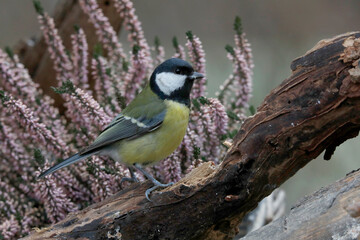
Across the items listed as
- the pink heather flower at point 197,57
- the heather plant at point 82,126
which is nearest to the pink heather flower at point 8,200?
the heather plant at point 82,126

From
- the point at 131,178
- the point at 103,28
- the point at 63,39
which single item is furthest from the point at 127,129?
the point at 63,39

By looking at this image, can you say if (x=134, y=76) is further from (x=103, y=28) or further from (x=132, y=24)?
(x=103, y=28)

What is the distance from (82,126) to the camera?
113 inches

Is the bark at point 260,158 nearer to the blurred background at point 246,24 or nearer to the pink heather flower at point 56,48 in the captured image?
the pink heather flower at point 56,48

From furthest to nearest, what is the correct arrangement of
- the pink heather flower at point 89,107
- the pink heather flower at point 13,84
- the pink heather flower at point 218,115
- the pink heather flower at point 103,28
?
the pink heather flower at point 103,28, the pink heather flower at point 13,84, the pink heather flower at point 89,107, the pink heather flower at point 218,115

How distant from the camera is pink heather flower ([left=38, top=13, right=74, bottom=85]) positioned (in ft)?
10.7

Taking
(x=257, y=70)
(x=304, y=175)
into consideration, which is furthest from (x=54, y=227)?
(x=257, y=70)

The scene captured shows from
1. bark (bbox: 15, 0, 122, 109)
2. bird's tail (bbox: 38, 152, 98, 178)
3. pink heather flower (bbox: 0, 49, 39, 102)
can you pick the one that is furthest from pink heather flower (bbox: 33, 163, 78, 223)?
bark (bbox: 15, 0, 122, 109)

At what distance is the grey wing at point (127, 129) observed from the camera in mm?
2348

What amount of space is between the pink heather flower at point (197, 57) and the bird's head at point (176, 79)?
27 cm

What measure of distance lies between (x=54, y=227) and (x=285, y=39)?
4840mm

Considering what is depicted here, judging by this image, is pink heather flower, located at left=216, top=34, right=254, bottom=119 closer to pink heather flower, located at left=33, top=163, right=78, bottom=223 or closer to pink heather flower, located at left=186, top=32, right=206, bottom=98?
pink heather flower, located at left=186, top=32, right=206, bottom=98

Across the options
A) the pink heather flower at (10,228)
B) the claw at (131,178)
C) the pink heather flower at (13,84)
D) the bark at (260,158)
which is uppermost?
the pink heather flower at (13,84)

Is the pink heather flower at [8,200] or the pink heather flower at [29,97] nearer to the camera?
the pink heather flower at [8,200]
